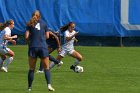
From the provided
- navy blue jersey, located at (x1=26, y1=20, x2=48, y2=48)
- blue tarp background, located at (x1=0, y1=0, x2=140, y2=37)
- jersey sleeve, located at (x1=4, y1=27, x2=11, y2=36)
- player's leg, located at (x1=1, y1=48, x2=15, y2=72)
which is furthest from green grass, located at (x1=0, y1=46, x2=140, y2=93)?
blue tarp background, located at (x1=0, y1=0, x2=140, y2=37)

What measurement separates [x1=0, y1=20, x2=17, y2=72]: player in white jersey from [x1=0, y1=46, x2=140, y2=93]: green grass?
1.11 ft

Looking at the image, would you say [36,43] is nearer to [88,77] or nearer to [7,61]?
[88,77]

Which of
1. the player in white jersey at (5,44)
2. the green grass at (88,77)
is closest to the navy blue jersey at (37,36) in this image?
the green grass at (88,77)

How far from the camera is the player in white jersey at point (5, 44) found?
1916 centimetres

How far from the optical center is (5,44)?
19.8 meters

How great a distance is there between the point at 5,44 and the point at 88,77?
3.31 meters

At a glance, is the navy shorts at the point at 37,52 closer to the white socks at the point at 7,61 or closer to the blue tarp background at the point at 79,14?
the white socks at the point at 7,61

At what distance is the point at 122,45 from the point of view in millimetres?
34719

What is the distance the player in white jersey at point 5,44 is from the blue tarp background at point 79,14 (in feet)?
45.0

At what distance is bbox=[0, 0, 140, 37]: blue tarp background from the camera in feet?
111

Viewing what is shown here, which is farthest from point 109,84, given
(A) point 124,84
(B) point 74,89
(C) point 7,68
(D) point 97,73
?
(C) point 7,68

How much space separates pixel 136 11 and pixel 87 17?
113 inches

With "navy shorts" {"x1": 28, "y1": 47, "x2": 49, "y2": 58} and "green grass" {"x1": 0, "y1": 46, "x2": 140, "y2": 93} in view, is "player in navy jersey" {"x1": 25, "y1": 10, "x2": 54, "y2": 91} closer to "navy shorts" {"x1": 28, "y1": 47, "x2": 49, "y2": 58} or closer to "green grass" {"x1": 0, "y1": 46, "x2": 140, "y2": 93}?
"navy shorts" {"x1": 28, "y1": 47, "x2": 49, "y2": 58}

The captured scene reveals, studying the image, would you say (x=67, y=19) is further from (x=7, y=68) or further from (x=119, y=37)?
(x=7, y=68)
